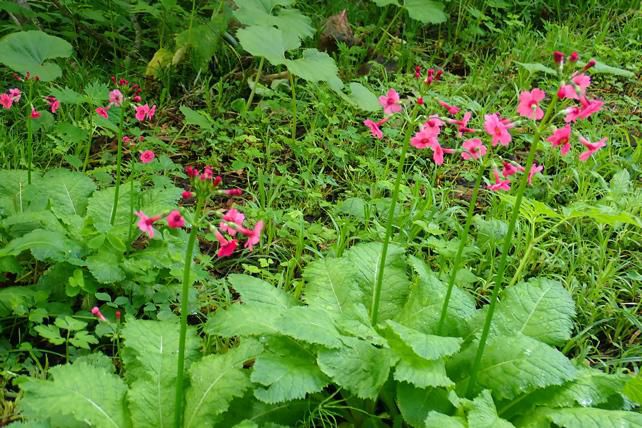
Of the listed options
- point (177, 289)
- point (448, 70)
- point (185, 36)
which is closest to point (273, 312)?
point (177, 289)

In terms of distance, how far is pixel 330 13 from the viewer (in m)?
5.21

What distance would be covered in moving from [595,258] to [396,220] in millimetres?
929

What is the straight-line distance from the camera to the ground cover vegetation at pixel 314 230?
6.42 feet

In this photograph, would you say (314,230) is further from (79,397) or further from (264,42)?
(79,397)

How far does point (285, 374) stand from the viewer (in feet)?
6.38

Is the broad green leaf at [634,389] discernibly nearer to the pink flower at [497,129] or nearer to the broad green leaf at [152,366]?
the pink flower at [497,129]

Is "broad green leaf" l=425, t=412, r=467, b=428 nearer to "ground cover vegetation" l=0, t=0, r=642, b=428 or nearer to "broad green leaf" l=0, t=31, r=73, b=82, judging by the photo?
"ground cover vegetation" l=0, t=0, r=642, b=428

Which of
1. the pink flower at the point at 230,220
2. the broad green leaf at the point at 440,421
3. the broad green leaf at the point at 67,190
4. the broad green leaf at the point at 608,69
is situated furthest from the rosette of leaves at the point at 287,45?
the broad green leaf at the point at 440,421

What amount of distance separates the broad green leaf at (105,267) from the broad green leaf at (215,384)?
0.56 metres

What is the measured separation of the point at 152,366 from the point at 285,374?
445 mm

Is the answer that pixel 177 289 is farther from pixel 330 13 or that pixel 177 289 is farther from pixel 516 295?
pixel 330 13

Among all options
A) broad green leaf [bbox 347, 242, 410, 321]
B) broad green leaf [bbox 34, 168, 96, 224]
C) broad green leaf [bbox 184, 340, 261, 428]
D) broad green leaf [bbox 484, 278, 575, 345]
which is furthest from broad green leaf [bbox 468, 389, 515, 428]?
broad green leaf [bbox 34, 168, 96, 224]

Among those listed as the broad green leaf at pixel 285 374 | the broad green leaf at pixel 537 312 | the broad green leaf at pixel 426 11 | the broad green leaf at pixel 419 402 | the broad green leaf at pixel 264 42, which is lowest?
the broad green leaf at pixel 419 402

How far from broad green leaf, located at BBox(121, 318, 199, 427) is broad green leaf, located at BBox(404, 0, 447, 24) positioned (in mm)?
3100
